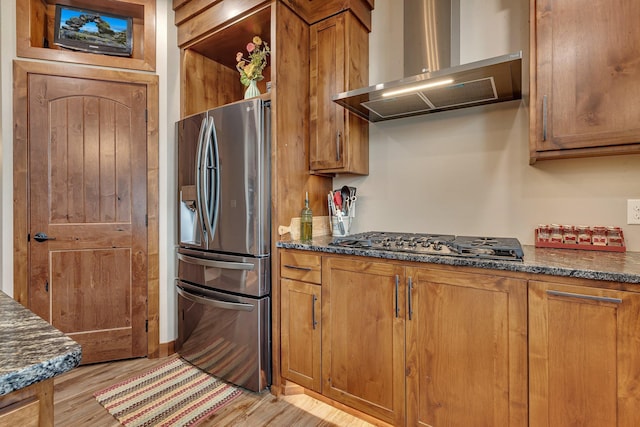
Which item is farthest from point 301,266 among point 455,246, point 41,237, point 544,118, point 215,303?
point 41,237

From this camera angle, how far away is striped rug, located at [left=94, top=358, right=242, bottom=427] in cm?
182

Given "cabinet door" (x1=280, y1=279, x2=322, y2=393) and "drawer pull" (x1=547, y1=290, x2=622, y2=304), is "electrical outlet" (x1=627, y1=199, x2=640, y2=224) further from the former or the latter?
"cabinet door" (x1=280, y1=279, x2=322, y2=393)

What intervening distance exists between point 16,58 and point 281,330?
8.60ft

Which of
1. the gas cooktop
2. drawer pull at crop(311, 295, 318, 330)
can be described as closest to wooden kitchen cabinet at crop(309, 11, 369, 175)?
the gas cooktop

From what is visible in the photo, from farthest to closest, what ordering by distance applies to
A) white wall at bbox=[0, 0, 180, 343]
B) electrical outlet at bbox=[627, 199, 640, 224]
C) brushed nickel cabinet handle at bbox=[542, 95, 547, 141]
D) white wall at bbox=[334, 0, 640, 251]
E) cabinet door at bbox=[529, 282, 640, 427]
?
white wall at bbox=[0, 0, 180, 343] < white wall at bbox=[334, 0, 640, 251] < electrical outlet at bbox=[627, 199, 640, 224] < brushed nickel cabinet handle at bbox=[542, 95, 547, 141] < cabinet door at bbox=[529, 282, 640, 427]

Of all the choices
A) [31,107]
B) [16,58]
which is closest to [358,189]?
[31,107]

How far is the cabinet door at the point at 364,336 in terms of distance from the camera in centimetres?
159

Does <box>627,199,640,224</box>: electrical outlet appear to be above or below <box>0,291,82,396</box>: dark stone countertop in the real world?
above

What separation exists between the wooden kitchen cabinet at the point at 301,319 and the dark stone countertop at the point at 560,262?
0.81ft

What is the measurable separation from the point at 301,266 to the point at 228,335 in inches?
28.8

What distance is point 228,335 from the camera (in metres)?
2.16

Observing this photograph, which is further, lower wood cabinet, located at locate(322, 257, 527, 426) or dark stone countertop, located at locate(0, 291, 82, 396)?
lower wood cabinet, located at locate(322, 257, 527, 426)

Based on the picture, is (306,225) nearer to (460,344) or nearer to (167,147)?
(460,344)

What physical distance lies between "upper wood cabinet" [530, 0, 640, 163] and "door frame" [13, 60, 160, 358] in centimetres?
256
